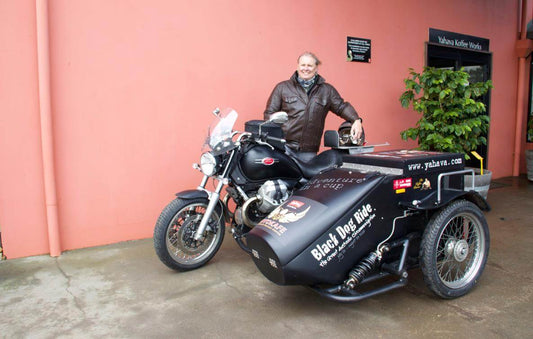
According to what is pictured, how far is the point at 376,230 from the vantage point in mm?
2441

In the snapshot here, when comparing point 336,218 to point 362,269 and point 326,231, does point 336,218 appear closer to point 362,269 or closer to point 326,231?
point 326,231

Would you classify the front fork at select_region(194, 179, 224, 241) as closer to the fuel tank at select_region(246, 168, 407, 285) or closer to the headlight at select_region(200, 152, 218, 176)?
the headlight at select_region(200, 152, 218, 176)

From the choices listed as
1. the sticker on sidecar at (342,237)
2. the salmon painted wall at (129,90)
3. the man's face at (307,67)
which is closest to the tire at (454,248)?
the sticker on sidecar at (342,237)

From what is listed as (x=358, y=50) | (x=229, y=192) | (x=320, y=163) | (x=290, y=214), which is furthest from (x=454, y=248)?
(x=358, y=50)

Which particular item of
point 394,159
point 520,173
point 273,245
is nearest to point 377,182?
point 394,159

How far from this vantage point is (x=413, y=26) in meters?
5.68

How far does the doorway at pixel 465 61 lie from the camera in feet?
20.0

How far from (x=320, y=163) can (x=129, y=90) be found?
1848 millimetres

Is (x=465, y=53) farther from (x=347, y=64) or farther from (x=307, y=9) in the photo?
(x=307, y=9)

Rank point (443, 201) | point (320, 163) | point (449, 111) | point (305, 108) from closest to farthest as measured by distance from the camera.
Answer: point (443, 201), point (320, 163), point (305, 108), point (449, 111)

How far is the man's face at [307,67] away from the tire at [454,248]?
5.71 ft

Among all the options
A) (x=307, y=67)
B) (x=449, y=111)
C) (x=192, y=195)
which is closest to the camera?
(x=192, y=195)

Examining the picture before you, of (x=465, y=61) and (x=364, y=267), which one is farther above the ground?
(x=465, y=61)

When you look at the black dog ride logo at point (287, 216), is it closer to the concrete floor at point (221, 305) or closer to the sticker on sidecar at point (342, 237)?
the sticker on sidecar at point (342, 237)
